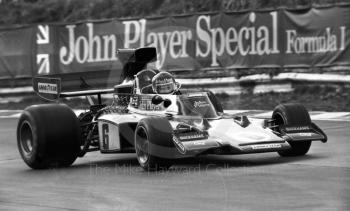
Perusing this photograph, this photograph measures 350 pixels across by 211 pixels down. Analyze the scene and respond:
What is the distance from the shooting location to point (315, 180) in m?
9.11

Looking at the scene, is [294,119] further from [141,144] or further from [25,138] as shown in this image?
[25,138]

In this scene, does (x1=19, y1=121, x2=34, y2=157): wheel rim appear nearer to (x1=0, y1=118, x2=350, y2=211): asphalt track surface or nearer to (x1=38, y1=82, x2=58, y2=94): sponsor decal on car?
(x1=0, y1=118, x2=350, y2=211): asphalt track surface

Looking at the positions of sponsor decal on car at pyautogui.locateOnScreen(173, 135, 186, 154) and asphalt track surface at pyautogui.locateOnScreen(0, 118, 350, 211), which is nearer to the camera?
asphalt track surface at pyautogui.locateOnScreen(0, 118, 350, 211)

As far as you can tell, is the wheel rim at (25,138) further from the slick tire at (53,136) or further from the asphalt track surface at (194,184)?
the slick tire at (53,136)

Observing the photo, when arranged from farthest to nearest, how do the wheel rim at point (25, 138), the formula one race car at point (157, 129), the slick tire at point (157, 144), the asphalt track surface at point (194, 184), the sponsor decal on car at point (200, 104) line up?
the wheel rim at point (25, 138), the sponsor decal on car at point (200, 104), the formula one race car at point (157, 129), the slick tire at point (157, 144), the asphalt track surface at point (194, 184)

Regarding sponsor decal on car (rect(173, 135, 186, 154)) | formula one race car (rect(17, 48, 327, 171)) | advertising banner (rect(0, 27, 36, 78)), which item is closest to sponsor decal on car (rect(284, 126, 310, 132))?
formula one race car (rect(17, 48, 327, 171))

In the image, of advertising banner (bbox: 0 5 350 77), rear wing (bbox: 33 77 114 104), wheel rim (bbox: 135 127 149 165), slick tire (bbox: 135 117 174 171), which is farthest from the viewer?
advertising banner (bbox: 0 5 350 77)

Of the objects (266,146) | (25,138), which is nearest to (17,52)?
(25,138)

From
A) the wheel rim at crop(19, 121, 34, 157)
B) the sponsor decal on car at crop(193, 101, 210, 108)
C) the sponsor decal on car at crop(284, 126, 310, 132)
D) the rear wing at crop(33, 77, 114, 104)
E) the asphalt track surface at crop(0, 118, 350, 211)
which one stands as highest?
the rear wing at crop(33, 77, 114, 104)

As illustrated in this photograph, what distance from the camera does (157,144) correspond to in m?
10.1

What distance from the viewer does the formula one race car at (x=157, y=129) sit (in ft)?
33.7

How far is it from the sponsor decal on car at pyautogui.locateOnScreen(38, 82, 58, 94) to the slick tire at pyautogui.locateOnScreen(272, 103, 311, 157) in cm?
320

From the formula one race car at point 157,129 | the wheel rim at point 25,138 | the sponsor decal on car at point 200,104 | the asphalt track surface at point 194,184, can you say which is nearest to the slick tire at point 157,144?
the formula one race car at point 157,129

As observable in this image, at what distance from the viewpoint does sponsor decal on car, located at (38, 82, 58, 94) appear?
12523mm
